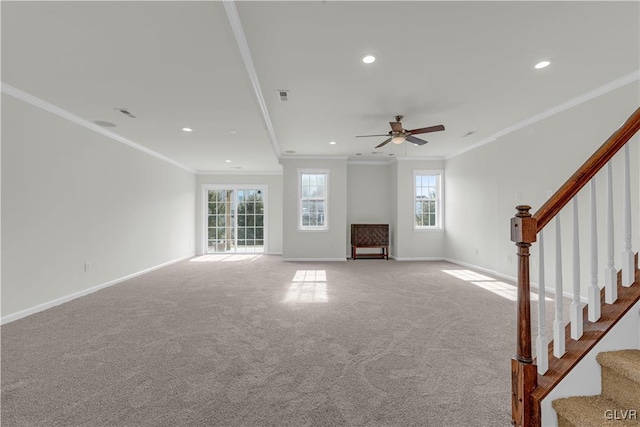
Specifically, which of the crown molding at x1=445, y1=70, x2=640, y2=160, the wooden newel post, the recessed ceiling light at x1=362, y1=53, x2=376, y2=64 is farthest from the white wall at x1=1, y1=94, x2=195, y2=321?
the crown molding at x1=445, y1=70, x2=640, y2=160

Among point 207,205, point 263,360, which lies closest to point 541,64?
point 263,360

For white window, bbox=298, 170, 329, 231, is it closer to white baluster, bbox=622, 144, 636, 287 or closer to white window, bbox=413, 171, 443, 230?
white window, bbox=413, 171, 443, 230

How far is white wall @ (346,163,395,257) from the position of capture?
784 centimetres

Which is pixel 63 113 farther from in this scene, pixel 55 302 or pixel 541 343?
pixel 541 343

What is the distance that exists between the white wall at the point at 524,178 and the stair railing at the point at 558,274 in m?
2.45

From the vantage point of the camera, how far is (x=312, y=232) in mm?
7254

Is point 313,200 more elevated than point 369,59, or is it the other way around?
point 369,59

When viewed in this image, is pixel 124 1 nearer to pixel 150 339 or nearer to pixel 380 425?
pixel 150 339

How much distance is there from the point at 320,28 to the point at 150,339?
3034 millimetres

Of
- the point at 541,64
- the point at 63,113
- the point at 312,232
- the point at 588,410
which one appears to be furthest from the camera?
the point at 312,232

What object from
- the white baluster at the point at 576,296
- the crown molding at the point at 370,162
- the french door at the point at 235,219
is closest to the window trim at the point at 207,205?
the french door at the point at 235,219

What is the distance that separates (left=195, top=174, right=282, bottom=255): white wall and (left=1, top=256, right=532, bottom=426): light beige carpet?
4.66 meters

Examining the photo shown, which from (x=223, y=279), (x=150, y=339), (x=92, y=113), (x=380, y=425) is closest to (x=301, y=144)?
(x=223, y=279)

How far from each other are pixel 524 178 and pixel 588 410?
13.7ft
